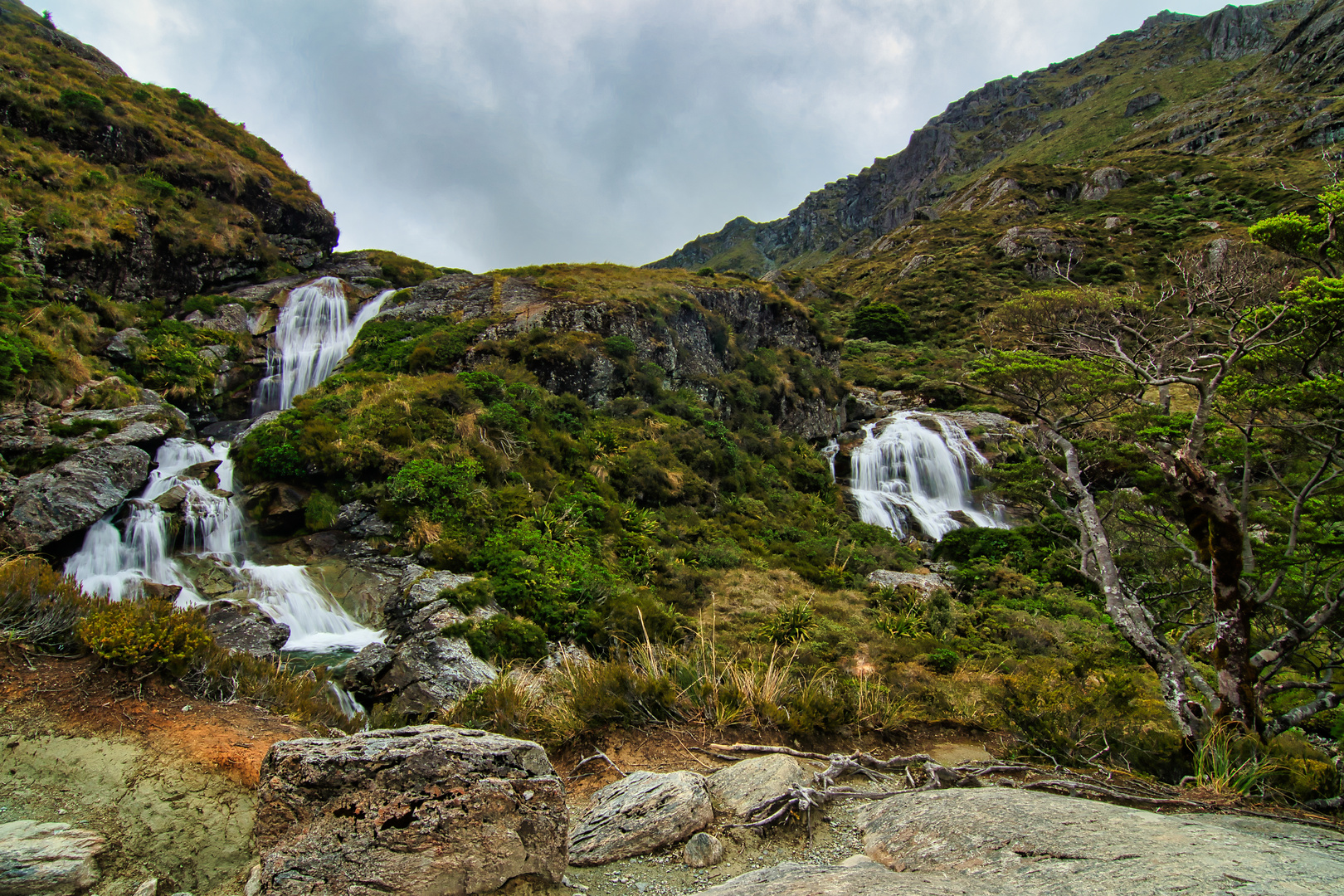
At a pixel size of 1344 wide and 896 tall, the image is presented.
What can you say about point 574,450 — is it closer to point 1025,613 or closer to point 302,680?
point 302,680

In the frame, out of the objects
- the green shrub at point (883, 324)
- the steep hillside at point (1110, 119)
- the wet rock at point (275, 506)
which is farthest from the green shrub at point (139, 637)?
the steep hillside at point (1110, 119)

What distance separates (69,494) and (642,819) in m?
11.3

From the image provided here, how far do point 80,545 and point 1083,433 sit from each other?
1799 cm

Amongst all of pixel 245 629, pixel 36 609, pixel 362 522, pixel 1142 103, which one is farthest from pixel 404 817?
pixel 1142 103

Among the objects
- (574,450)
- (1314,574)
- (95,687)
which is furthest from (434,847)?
(574,450)

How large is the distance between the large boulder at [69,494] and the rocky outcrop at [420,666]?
5.52 meters

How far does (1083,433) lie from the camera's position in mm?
10828

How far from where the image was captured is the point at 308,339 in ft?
68.6

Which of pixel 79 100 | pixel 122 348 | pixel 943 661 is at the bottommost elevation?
pixel 943 661

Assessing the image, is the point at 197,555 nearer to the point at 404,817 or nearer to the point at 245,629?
the point at 245,629

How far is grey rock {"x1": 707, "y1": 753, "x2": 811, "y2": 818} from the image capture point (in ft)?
11.9

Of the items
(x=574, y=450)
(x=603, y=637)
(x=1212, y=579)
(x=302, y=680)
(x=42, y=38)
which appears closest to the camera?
(x=1212, y=579)

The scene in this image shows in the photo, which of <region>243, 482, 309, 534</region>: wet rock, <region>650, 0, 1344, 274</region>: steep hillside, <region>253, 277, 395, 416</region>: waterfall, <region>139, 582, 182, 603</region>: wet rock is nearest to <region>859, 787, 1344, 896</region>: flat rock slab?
<region>139, 582, 182, 603</region>: wet rock

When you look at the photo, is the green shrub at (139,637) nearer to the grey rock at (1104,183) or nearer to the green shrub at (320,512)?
the green shrub at (320,512)
